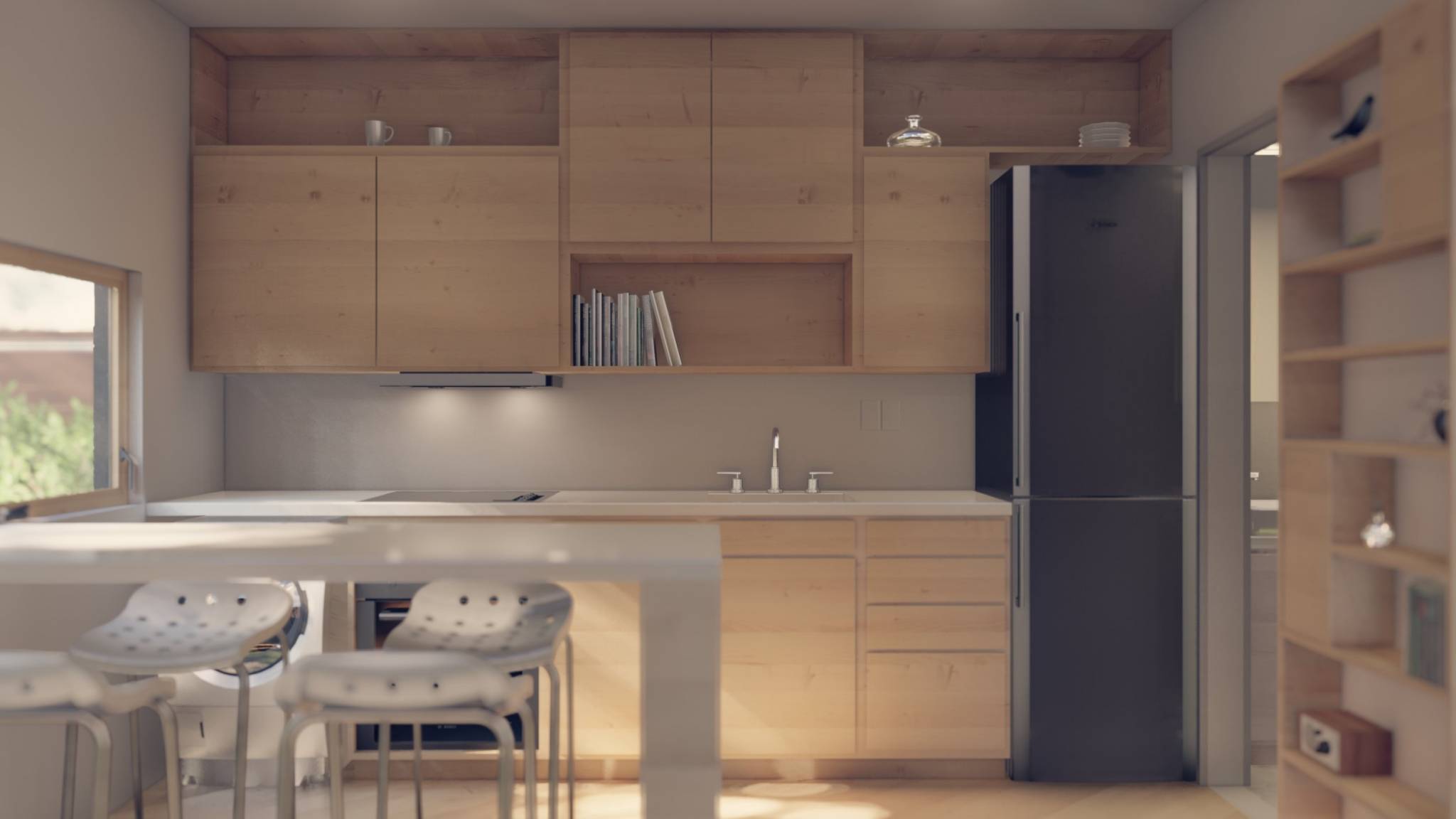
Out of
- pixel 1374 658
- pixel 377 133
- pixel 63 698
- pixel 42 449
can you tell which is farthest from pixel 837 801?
pixel 377 133

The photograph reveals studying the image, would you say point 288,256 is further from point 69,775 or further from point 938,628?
point 938,628

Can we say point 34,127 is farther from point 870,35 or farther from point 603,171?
point 870,35

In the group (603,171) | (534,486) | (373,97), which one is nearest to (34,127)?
(373,97)

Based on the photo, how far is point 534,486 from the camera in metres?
3.94

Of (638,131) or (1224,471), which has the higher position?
(638,131)

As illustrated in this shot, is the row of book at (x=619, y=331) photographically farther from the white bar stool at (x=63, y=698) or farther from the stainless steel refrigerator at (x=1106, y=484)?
the white bar stool at (x=63, y=698)

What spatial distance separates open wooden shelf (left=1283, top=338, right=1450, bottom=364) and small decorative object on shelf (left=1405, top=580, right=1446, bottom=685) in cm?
51

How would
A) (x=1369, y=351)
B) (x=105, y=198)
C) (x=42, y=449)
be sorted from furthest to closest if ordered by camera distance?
1. (x=105, y=198)
2. (x=42, y=449)
3. (x=1369, y=351)

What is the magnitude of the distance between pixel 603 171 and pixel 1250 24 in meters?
2.19

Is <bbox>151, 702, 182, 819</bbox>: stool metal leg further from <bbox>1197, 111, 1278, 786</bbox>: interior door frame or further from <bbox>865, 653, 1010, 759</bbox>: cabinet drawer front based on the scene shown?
<bbox>1197, 111, 1278, 786</bbox>: interior door frame

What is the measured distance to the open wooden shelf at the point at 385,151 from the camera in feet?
11.7

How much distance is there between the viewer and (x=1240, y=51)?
315 cm

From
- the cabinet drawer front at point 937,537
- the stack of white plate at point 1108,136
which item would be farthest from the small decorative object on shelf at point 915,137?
the cabinet drawer front at point 937,537

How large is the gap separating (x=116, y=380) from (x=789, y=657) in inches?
97.9
